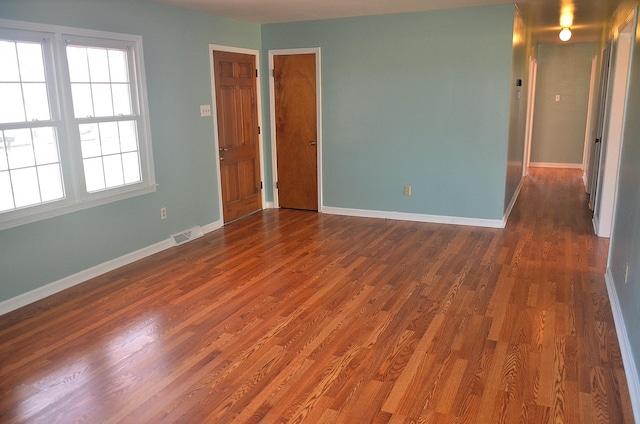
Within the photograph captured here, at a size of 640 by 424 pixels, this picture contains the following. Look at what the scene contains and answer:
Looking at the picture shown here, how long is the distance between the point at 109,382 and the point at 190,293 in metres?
1.25

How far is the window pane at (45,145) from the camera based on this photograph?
3723mm

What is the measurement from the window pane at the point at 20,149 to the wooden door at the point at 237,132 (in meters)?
2.33

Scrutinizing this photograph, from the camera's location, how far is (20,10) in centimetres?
348

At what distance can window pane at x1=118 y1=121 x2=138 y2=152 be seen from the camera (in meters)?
4.48

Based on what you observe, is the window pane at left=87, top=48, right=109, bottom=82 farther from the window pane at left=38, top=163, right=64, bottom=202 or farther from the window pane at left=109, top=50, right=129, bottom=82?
the window pane at left=38, top=163, right=64, bottom=202

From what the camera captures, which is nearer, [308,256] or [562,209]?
[308,256]

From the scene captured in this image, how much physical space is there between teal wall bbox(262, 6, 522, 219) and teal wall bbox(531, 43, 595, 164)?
492 centimetres

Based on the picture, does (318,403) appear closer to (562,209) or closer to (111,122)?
(111,122)

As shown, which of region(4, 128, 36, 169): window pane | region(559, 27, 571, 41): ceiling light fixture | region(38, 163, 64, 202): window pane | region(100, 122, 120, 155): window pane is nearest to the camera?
region(4, 128, 36, 169): window pane

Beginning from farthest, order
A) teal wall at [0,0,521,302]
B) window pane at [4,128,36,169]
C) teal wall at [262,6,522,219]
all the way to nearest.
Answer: teal wall at [262,6,522,219]
teal wall at [0,0,521,302]
window pane at [4,128,36,169]

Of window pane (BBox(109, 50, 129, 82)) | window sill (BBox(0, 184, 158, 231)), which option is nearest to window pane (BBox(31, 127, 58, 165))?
window sill (BBox(0, 184, 158, 231))

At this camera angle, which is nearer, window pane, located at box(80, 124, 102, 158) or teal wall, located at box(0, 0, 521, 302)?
window pane, located at box(80, 124, 102, 158)

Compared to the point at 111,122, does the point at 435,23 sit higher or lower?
higher

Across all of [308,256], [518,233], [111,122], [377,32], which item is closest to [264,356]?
[308,256]
